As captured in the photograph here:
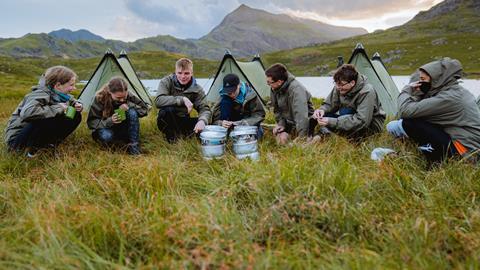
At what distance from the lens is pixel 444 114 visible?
377 centimetres

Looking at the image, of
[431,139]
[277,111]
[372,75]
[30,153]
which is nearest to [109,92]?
[30,153]

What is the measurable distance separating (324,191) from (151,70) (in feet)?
232

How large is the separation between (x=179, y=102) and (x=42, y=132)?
6.06 ft

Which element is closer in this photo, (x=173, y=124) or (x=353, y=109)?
(x=353, y=109)

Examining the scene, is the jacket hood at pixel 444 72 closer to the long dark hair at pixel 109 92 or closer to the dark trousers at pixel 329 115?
the dark trousers at pixel 329 115

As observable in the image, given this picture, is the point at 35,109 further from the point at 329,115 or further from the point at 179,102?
the point at 329,115

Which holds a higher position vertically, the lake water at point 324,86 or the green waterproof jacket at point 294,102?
the green waterproof jacket at point 294,102

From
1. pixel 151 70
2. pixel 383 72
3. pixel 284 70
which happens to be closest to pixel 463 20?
pixel 151 70

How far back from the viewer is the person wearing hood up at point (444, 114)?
3.68 metres

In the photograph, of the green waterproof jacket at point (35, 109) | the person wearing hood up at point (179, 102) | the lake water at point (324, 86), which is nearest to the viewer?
the green waterproof jacket at point (35, 109)

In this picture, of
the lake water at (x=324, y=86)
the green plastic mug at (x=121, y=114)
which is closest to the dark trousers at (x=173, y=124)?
the green plastic mug at (x=121, y=114)

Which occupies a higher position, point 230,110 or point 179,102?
point 179,102

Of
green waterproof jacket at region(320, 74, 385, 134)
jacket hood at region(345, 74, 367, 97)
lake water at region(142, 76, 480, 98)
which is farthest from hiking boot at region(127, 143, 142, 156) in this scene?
lake water at region(142, 76, 480, 98)

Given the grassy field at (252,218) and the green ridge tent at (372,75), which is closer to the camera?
the grassy field at (252,218)
